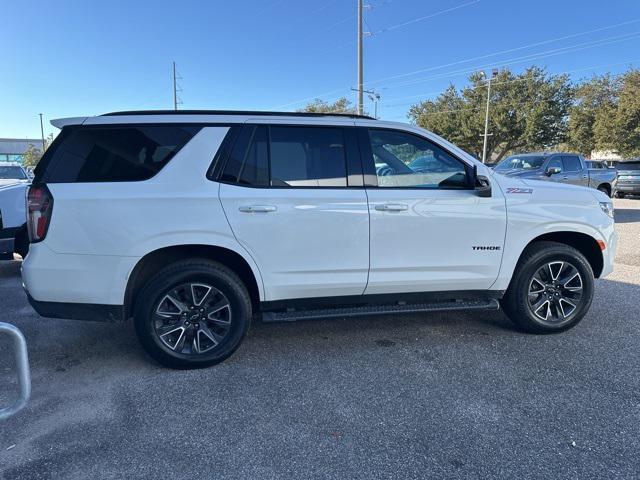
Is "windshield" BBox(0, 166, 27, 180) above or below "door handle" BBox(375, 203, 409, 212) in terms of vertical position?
above

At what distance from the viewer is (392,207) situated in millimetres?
3621

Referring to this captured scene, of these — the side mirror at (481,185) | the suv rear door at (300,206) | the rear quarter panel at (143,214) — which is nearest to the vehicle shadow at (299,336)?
the suv rear door at (300,206)

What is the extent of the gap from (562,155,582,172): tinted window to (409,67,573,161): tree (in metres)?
28.3

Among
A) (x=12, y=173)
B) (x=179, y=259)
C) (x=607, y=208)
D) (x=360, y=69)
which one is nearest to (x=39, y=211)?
(x=179, y=259)

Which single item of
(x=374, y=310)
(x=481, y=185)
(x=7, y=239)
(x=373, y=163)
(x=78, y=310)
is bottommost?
(x=374, y=310)

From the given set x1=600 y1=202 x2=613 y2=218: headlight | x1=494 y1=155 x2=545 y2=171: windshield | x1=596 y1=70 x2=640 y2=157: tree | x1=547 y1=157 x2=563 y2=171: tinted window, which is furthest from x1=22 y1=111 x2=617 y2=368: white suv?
x1=596 y1=70 x2=640 y2=157: tree

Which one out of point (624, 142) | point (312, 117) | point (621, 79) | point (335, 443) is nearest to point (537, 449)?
point (335, 443)

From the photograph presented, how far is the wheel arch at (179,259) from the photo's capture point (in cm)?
339

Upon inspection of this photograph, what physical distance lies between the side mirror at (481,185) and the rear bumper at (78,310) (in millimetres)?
3008

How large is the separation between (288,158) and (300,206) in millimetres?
435

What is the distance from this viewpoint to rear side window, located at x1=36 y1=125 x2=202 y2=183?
10.7ft

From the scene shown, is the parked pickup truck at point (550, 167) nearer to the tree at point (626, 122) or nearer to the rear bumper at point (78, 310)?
the rear bumper at point (78, 310)

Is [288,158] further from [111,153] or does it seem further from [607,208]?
[607,208]

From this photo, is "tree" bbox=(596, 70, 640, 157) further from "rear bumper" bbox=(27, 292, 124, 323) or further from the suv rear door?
"rear bumper" bbox=(27, 292, 124, 323)
